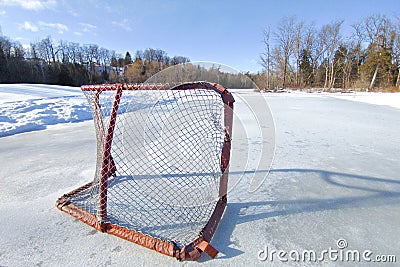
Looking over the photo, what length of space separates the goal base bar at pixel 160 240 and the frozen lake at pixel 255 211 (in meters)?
0.04

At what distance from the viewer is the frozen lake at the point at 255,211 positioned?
1.15 metres

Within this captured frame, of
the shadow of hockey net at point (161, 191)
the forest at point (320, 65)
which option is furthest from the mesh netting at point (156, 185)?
the forest at point (320, 65)

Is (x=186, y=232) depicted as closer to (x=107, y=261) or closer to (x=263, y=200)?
(x=107, y=261)

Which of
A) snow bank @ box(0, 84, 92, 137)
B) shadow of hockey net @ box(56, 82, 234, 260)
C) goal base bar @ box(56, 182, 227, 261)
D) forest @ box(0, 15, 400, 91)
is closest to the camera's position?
goal base bar @ box(56, 182, 227, 261)

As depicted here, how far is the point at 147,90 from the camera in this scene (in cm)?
126

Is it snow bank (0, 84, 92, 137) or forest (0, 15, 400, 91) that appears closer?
snow bank (0, 84, 92, 137)

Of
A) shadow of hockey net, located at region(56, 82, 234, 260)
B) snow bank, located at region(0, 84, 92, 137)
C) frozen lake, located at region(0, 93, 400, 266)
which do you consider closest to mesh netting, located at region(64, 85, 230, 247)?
shadow of hockey net, located at region(56, 82, 234, 260)

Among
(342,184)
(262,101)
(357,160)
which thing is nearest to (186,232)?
(262,101)

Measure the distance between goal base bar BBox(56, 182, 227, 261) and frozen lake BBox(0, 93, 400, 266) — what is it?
41 millimetres

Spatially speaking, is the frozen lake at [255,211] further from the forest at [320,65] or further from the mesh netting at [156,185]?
the forest at [320,65]

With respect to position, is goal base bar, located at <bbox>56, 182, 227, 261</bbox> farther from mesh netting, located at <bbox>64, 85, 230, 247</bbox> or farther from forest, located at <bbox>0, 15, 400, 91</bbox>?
forest, located at <bbox>0, 15, 400, 91</bbox>

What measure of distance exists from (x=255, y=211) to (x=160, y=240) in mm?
780

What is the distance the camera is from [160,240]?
119cm

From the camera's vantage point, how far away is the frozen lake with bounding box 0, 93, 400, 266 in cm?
115
